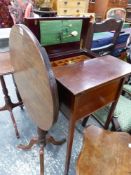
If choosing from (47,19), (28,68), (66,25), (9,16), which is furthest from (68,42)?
(9,16)

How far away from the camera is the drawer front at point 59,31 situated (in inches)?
42.6

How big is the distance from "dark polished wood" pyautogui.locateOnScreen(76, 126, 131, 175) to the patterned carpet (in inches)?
18.4

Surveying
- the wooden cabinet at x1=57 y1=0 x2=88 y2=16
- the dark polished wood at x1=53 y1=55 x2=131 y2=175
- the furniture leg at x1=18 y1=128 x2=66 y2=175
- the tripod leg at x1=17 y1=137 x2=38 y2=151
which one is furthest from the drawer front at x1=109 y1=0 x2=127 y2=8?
the tripod leg at x1=17 y1=137 x2=38 y2=151

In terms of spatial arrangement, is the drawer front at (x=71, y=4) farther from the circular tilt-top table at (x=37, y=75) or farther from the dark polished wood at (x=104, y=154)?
the dark polished wood at (x=104, y=154)

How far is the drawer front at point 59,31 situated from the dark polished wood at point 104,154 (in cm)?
68

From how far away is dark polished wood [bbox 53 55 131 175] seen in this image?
87cm

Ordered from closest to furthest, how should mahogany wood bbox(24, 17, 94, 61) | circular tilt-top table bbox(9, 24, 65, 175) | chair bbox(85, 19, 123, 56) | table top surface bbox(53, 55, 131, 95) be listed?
circular tilt-top table bbox(9, 24, 65, 175) < table top surface bbox(53, 55, 131, 95) < mahogany wood bbox(24, 17, 94, 61) < chair bbox(85, 19, 123, 56)

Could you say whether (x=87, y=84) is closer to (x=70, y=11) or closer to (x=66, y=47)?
(x=66, y=47)

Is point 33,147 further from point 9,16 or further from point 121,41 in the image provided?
point 121,41

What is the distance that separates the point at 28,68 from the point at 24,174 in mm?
993

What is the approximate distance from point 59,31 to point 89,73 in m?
0.39

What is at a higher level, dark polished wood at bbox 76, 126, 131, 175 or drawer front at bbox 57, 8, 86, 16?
drawer front at bbox 57, 8, 86, 16

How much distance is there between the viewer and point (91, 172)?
100 centimetres

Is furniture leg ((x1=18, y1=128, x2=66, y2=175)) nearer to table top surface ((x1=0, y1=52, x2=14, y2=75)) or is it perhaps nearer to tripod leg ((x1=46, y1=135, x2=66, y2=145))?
tripod leg ((x1=46, y1=135, x2=66, y2=145))
